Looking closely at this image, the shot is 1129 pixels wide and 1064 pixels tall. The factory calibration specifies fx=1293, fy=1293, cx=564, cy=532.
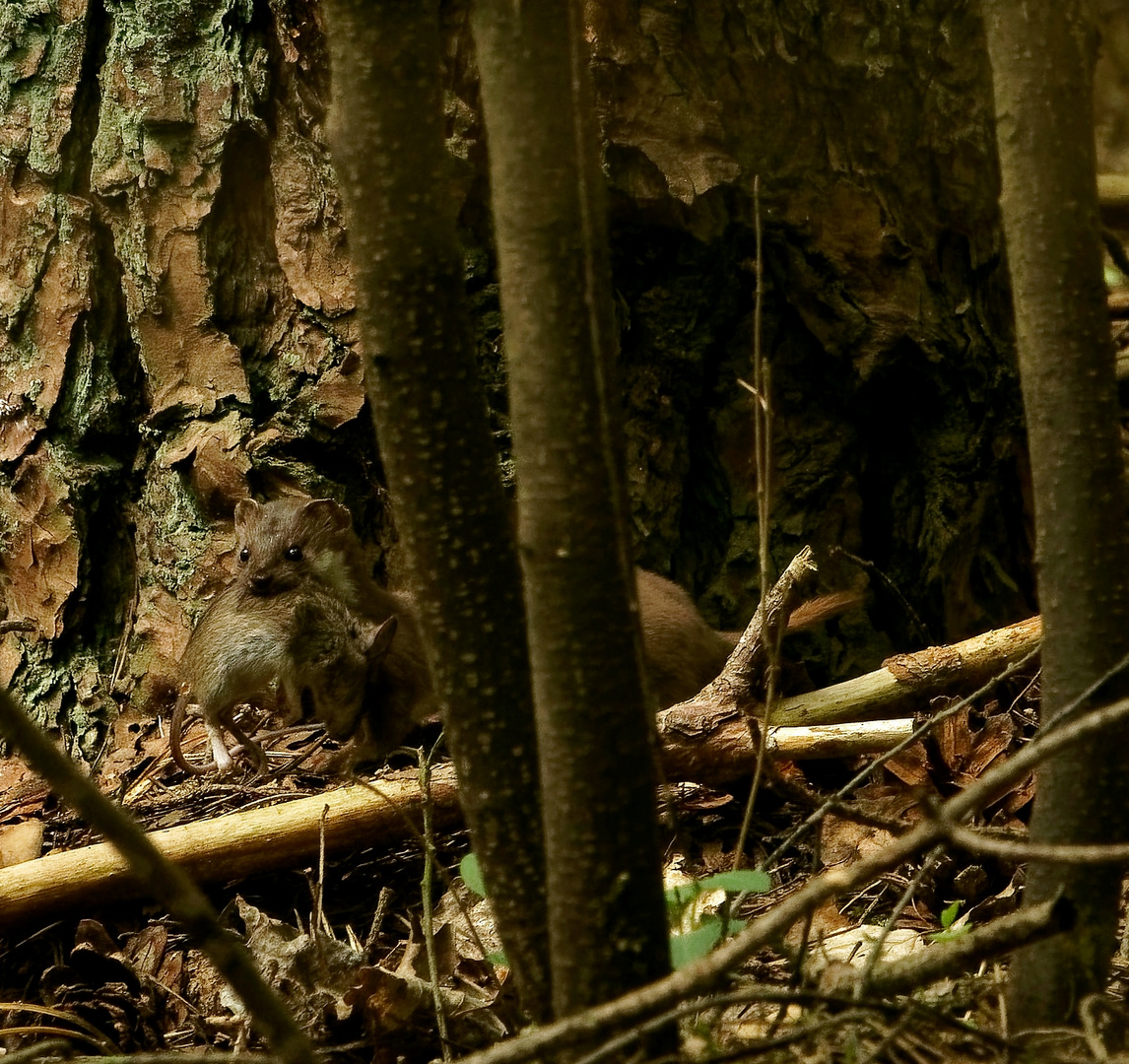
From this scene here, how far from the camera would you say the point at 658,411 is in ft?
16.6

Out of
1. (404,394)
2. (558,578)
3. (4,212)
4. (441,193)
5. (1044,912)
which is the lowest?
(1044,912)

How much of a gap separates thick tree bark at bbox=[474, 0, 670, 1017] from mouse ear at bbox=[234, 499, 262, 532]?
3.29 meters

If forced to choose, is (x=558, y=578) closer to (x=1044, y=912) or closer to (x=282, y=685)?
(x=1044, y=912)

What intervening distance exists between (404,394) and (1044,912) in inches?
47.4

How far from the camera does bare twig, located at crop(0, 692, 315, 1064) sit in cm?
151

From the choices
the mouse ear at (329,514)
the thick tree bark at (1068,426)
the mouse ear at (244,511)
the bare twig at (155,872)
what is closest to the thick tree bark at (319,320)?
the mouse ear at (244,511)

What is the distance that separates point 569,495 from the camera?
182cm

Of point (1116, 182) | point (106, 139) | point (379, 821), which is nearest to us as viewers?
point (379, 821)

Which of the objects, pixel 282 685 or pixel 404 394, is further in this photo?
pixel 282 685

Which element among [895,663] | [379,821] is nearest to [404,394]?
[379,821]

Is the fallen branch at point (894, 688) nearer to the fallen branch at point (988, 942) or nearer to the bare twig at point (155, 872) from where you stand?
the fallen branch at point (988, 942)

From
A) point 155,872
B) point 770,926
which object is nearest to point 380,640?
point 155,872

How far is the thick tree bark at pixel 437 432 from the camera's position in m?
2.02

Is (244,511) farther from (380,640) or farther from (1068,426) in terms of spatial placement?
(1068,426)
